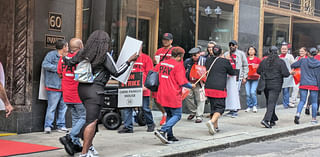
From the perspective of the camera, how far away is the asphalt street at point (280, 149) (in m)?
8.25

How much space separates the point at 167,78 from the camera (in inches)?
333

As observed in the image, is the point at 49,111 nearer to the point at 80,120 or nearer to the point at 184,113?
the point at 80,120

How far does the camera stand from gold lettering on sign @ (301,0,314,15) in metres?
18.6

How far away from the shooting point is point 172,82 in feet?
27.7

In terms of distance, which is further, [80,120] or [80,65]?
[80,120]

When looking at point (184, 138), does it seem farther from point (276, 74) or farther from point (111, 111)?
point (276, 74)

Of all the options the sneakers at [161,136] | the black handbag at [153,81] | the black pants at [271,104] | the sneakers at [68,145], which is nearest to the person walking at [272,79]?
the black pants at [271,104]

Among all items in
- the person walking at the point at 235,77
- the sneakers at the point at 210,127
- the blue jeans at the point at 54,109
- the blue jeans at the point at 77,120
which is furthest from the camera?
the person walking at the point at 235,77

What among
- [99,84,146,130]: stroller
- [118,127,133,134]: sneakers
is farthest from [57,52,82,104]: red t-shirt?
[118,127,133,134]: sneakers

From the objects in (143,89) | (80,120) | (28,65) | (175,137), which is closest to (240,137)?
(175,137)

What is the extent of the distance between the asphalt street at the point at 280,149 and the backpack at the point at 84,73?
98.7 inches

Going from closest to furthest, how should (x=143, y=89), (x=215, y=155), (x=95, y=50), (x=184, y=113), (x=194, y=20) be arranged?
(x=95, y=50) → (x=215, y=155) → (x=143, y=89) → (x=184, y=113) → (x=194, y=20)

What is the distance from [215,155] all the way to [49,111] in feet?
11.2

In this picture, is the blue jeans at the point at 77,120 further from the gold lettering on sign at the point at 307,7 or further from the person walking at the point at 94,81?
the gold lettering on sign at the point at 307,7
